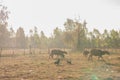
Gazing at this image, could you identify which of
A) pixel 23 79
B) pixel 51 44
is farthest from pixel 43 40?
pixel 23 79

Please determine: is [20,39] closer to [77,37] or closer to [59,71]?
[77,37]

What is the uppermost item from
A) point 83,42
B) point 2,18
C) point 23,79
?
point 2,18

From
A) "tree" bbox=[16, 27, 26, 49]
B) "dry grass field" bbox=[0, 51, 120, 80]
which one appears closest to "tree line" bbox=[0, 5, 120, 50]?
"tree" bbox=[16, 27, 26, 49]

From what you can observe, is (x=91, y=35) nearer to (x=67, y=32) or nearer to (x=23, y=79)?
(x=67, y=32)

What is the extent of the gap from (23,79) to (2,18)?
134ft

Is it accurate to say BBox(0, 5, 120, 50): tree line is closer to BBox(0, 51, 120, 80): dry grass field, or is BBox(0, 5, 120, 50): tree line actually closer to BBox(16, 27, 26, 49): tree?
BBox(16, 27, 26, 49): tree

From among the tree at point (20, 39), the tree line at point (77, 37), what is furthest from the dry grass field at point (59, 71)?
the tree at point (20, 39)

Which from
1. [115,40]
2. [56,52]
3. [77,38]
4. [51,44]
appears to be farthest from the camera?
[51,44]

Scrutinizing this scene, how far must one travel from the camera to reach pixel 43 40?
132m

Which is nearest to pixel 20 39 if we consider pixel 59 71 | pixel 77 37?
pixel 77 37

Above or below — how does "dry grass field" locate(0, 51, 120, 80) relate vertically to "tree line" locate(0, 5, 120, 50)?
below

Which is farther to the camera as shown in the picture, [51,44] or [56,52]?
[51,44]

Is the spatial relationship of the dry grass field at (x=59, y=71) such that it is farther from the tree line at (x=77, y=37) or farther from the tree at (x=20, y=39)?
the tree at (x=20, y=39)

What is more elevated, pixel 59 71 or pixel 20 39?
pixel 20 39
